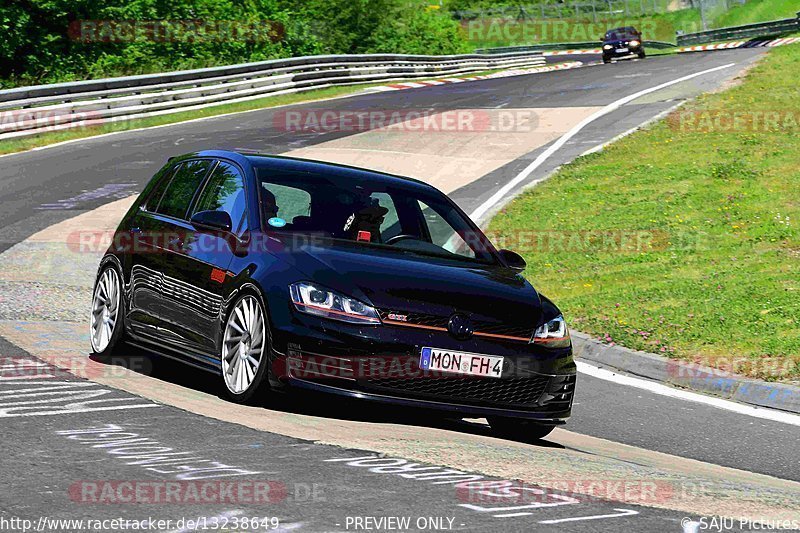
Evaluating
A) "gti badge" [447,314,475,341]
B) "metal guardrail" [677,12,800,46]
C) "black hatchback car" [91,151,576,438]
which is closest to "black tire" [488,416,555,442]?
"black hatchback car" [91,151,576,438]

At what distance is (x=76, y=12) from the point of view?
39875 millimetres

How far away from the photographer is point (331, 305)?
7.60 metres

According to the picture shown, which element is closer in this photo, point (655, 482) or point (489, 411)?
point (655, 482)

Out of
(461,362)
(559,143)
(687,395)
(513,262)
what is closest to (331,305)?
(461,362)

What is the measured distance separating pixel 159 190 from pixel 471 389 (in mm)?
3411

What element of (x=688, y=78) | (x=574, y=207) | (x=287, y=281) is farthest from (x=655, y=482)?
(x=688, y=78)

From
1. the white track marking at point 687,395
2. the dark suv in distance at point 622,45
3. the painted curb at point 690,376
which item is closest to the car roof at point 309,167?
the white track marking at point 687,395

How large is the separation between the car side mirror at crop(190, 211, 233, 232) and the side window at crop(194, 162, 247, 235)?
10 centimetres

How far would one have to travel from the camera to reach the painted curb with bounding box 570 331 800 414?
398 inches

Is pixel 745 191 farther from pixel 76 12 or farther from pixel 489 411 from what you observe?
pixel 76 12

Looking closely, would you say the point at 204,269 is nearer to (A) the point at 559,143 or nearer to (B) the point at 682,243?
(B) the point at 682,243

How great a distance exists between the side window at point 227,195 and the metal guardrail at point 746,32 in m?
57.0

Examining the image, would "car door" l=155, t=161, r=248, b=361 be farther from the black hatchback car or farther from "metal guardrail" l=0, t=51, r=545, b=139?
"metal guardrail" l=0, t=51, r=545, b=139

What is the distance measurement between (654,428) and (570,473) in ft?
9.74
